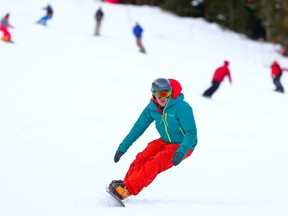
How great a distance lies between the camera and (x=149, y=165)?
4.29 m

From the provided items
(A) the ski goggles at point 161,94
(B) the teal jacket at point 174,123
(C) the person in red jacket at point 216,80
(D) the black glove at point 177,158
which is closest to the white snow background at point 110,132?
(C) the person in red jacket at point 216,80

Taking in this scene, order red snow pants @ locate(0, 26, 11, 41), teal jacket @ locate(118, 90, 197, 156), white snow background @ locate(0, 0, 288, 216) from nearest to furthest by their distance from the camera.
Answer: teal jacket @ locate(118, 90, 197, 156) < white snow background @ locate(0, 0, 288, 216) < red snow pants @ locate(0, 26, 11, 41)

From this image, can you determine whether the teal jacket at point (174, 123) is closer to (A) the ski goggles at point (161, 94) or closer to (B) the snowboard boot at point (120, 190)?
(A) the ski goggles at point (161, 94)

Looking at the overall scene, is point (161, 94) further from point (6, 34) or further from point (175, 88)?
point (6, 34)

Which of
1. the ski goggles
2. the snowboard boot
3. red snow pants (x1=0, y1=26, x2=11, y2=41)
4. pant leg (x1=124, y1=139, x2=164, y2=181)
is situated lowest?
red snow pants (x1=0, y1=26, x2=11, y2=41)

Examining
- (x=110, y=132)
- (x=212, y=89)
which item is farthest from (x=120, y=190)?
(x=212, y=89)

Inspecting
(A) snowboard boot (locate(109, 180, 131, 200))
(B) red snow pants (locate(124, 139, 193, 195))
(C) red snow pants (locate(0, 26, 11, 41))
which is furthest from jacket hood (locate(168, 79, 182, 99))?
(C) red snow pants (locate(0, 26, 11, 41))

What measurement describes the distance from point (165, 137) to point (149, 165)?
445 mm

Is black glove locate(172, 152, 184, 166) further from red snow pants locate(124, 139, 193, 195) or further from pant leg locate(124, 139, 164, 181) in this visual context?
pant leg locate(124, 139, 164, 181)

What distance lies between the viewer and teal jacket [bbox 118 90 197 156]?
429 cm

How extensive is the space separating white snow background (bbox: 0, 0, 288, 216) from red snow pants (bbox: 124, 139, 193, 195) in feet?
0.69

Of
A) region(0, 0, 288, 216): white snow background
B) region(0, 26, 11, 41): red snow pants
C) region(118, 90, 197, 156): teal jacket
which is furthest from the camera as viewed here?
region(0, 26, 11, 41): red snow pants

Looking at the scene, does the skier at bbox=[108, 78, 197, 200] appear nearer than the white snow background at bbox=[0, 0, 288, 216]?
Yes

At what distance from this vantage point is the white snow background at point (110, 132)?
4449mm
